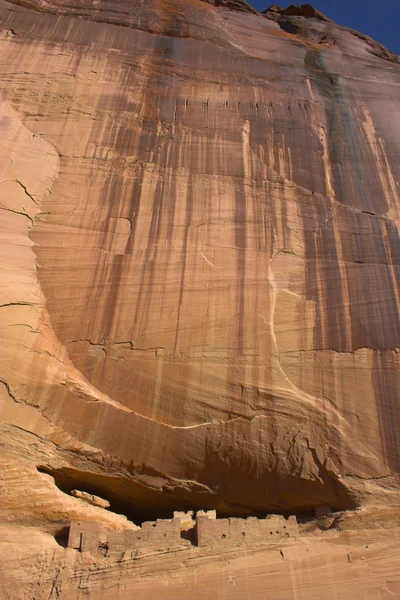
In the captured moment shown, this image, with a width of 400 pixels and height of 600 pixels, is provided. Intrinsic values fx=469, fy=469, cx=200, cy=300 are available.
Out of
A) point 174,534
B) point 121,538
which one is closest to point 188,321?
point 174,534

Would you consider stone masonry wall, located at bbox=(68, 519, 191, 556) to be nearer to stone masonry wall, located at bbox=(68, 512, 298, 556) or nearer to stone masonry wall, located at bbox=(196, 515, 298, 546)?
stone masonry wall, located at bbox=(68, 512, 298, 556)

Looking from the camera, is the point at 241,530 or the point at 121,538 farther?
the point at 241,530

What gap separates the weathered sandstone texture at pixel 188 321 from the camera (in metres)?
6.14

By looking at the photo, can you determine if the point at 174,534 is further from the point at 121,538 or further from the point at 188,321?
the point at 188,321

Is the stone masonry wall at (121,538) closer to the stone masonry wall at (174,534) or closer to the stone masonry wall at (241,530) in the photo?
the stone masonry wall at (174,534)

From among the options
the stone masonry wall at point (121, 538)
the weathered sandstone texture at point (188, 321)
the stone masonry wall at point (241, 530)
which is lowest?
the stone masonry wall at point (121, 538)

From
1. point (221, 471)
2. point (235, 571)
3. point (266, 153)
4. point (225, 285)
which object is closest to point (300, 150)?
point (266, 153)

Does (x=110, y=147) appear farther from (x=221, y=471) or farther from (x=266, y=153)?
(x=221, y=471)

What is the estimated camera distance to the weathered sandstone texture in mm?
6145

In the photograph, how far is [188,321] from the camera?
290 inches

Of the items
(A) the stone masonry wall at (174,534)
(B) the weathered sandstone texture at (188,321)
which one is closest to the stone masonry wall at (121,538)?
(A) the stone masonry wall at (174,534)

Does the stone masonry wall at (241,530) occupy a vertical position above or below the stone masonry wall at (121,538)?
above

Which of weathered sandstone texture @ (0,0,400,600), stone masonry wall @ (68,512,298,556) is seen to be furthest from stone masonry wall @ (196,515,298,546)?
weathered sandstone texture @ (0,0,400,600)

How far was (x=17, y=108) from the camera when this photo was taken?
898 centimetres
